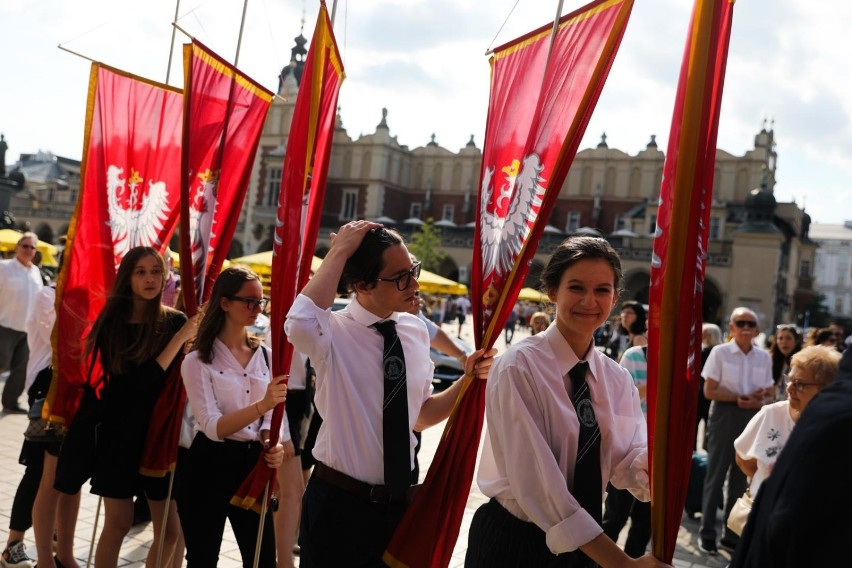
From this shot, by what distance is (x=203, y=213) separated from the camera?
4660 millimetres

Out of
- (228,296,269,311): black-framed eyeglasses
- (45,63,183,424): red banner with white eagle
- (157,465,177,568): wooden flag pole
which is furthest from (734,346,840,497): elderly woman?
(45,63,183,424): red banner with white eagle

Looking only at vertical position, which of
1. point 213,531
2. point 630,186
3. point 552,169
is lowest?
point 213,531

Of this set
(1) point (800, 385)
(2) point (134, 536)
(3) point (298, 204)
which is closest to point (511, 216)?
(3) point (298, 204)

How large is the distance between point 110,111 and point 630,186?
4936cm

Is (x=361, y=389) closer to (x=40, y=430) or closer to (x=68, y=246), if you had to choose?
(x=40, y=430)

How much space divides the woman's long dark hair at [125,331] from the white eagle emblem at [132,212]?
712 millimetres

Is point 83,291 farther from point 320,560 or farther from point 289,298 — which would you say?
point 320,560

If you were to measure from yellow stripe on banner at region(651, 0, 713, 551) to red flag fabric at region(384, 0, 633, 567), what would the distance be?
661mm

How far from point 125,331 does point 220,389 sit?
719mm

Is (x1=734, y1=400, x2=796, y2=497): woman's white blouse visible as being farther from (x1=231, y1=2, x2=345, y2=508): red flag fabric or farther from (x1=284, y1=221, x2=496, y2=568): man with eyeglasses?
(x1=231, y1=2, x2=345, y2=508): red flag fabric

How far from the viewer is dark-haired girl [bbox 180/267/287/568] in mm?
3615

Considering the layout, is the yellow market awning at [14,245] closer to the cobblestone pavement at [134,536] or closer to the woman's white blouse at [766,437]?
the cobblestone pavement at [134,536]

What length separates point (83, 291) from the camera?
4953 millimetres

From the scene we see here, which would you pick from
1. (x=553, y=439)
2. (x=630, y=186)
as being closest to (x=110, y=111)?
(x=553, y=439)
